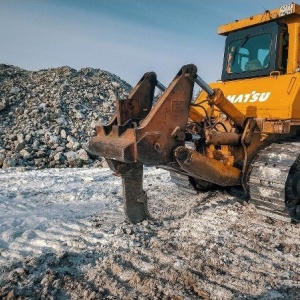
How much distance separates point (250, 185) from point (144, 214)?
4.26 feet

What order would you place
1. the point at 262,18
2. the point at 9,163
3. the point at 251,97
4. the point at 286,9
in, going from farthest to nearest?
the point at 9,163 → the point at 262,18 → the point at 251,97 → the point at 286,9

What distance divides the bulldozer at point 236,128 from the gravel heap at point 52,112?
5.30m

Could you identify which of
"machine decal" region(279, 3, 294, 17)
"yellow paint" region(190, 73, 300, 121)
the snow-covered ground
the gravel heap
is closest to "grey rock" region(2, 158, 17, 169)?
the gravel heap

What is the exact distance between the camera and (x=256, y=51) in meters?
5.34

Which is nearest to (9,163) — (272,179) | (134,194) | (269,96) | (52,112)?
(52,112)

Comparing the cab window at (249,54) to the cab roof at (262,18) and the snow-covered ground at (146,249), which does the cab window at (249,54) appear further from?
the snow-covered ground at (146,249)

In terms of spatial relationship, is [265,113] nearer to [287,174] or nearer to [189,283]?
[287,174]

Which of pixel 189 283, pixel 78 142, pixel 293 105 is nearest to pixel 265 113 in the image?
pixel 293 105

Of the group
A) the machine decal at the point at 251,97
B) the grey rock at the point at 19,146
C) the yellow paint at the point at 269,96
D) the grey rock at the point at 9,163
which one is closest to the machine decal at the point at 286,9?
the yellow paint at the point at 269,96

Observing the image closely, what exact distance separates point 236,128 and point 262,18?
5.41 ft

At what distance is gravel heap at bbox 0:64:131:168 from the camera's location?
384 inches

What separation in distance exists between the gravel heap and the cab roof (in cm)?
511

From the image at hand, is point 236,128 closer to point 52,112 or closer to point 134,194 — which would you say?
point 134,194

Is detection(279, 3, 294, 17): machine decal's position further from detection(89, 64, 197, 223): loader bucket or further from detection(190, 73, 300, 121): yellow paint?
detection(89, 64, 197, 223): loader bucket
